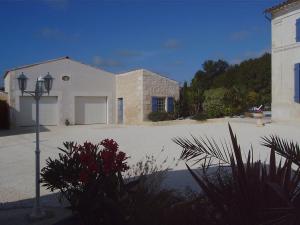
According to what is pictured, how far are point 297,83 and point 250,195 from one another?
1585cm

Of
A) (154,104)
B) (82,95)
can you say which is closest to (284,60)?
(154,104)

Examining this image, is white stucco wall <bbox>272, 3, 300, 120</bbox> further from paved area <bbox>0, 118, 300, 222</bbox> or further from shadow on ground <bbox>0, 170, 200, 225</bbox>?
shadow on ground <bbox>0, 170, 200, 225</bbox>

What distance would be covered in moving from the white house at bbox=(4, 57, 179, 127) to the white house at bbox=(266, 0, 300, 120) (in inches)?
324

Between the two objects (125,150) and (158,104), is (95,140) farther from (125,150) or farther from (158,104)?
(158,104)

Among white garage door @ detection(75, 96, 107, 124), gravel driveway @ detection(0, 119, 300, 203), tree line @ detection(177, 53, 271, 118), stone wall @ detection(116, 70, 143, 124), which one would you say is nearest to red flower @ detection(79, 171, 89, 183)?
gravel driveway @ detection(0, 119, 300, 203)

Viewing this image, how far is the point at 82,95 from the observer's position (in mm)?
24234

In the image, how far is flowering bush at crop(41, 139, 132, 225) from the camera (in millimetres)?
3461

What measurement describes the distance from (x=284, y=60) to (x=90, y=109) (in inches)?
558

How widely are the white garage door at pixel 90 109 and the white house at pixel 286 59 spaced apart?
12.8 metres

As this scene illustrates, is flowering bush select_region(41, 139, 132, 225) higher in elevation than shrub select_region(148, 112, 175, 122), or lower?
lower

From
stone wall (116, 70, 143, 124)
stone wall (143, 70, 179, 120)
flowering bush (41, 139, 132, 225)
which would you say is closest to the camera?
flowering bush (41, 139, 132, 225)

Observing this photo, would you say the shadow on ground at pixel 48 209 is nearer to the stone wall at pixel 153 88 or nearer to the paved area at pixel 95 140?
Answer: the paved area at pixel 95 140

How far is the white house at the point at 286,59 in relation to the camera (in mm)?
16531

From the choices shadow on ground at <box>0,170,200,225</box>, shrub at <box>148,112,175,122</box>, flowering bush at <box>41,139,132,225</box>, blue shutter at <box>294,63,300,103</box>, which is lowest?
shadow on ground at <box>0,170,200,225</box>
